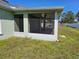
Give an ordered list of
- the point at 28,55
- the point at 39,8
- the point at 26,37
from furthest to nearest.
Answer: the point at 26,37 → the point at 39,8 → the point at 28,55

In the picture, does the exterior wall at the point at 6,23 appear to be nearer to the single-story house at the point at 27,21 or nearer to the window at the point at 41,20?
the single-story house at the point at 27,21

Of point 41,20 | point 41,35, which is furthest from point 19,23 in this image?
point 41,35

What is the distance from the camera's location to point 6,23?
10055 mm

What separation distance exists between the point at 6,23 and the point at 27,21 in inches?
73.8

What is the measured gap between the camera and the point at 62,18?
6700 centimetres

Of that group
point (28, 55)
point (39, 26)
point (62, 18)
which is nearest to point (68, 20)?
point (62, 18)

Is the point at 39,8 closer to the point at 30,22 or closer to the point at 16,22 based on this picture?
the point at 30,22

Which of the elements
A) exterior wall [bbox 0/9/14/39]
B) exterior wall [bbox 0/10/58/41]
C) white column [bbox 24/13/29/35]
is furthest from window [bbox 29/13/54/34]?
exterior wall [bbox 0/9/14/39]

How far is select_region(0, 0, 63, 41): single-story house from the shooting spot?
973cm

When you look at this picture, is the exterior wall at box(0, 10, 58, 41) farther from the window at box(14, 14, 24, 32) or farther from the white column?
the window at box(14, 14, 24, 32)

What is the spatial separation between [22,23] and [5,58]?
5.82 metres

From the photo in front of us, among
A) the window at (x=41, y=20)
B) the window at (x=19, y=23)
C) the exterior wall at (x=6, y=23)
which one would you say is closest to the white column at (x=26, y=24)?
the window at (x=41, y=20)

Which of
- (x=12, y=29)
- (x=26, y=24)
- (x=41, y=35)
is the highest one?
(x=26, y=24)

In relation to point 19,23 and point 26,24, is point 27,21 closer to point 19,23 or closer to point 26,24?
point 26,24
